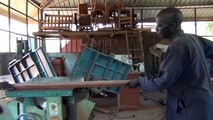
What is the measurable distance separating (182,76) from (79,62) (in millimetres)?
5215

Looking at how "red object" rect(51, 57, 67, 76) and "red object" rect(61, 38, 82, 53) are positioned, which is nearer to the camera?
"red object" rect(51, 57, 67, 76)

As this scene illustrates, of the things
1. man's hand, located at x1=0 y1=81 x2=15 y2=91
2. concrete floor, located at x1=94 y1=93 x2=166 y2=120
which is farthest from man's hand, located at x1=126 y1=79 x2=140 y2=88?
concrete floor, located at x1=94 y1=93 x2=166 y2=120

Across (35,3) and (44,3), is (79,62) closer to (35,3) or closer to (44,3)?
(35,3)

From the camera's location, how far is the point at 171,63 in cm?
229

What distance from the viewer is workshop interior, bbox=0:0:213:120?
2.94 m

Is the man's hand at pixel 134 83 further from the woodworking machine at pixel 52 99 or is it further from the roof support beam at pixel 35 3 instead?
the roof support beam at pixel 35 3

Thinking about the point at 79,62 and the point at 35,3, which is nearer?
the point at 79,62

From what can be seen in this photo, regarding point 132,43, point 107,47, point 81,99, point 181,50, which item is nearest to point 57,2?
point 107,47

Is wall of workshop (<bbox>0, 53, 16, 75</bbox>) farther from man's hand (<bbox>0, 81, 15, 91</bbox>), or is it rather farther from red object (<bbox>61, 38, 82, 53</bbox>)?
red object (<bbox>61, 38, 82, 53</bbox>)

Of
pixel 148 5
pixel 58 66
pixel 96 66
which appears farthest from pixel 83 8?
pixel 96 66

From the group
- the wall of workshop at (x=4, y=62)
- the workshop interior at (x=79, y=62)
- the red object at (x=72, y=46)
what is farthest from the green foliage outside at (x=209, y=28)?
the wall of workshop at (x=4, y=62)

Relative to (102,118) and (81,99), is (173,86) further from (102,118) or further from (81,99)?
(102,118)

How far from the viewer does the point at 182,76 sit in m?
2.42

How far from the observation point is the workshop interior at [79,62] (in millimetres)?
2943
